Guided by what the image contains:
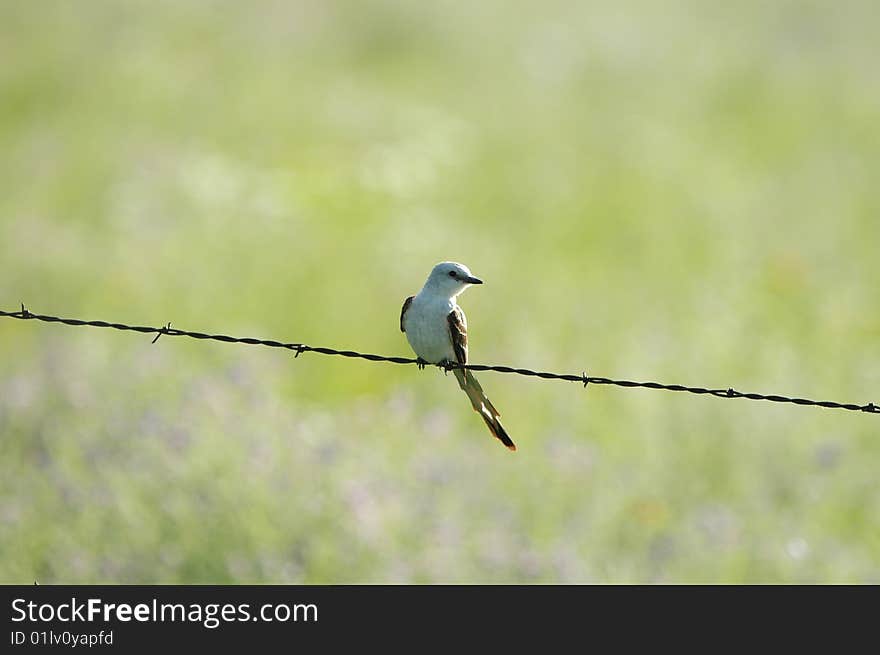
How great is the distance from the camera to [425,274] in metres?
15.0

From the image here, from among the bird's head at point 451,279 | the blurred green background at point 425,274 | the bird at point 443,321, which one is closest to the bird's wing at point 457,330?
the bird at point 443,321

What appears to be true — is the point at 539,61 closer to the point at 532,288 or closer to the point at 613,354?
the point at 532,288

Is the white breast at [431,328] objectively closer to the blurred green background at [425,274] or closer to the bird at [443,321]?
the bird at [443,321]

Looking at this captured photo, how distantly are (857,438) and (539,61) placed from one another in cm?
1498

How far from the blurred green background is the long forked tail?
2.34m

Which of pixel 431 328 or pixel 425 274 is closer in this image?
pixel 431 328

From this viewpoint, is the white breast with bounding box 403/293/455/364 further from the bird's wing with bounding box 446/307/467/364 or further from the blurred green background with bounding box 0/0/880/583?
the blurred green background with bounding box 0/0/880/583

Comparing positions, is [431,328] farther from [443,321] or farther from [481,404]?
[481,404]

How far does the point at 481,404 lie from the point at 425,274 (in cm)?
903

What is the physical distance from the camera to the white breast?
632 centimetres

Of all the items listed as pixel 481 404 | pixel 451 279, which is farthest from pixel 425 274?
pixel 481 404

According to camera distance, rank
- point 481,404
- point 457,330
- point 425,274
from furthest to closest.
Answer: point 425,274 < point 457,330 < point 481,404

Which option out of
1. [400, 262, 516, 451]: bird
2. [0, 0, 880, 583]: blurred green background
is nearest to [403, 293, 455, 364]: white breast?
[400, 262, 516, 451]: bird

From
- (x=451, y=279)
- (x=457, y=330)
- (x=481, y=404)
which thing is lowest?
(x=481, y=404)
